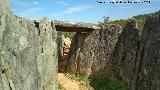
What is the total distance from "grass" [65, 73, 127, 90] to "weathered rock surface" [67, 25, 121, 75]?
60 cm

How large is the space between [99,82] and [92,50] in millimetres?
2311

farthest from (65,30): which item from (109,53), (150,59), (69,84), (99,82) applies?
(150,59)

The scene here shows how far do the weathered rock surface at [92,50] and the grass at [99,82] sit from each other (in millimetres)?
601

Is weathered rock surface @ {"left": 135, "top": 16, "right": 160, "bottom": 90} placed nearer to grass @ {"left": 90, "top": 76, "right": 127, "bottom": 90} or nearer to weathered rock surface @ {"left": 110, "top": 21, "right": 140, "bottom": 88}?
weathered rock surface @ {"left": 110, "top": 21, "right": 140, "bottom": 88}

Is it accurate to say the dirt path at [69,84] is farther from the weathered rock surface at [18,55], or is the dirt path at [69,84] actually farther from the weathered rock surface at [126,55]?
the weathered rock surface at [18,55]

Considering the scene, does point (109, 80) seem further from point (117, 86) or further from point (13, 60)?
point (13, 60)

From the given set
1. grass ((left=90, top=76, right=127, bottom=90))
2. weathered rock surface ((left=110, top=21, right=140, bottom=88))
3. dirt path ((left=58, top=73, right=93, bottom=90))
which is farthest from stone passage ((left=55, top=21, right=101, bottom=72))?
grass ((left=90, top=76, right=127, bottom=90))

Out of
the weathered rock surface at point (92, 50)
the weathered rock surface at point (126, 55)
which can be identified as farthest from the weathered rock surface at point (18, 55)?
the weathered rock surface at point (92, 50)

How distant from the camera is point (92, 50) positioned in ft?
73.6

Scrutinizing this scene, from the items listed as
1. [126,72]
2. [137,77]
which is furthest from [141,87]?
[126,72]

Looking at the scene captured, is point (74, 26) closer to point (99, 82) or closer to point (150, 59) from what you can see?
point (99, 82)

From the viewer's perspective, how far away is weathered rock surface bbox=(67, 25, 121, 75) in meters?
21.9

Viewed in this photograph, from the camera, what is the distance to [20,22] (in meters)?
10.6

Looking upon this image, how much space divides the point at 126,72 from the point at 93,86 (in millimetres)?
2003
